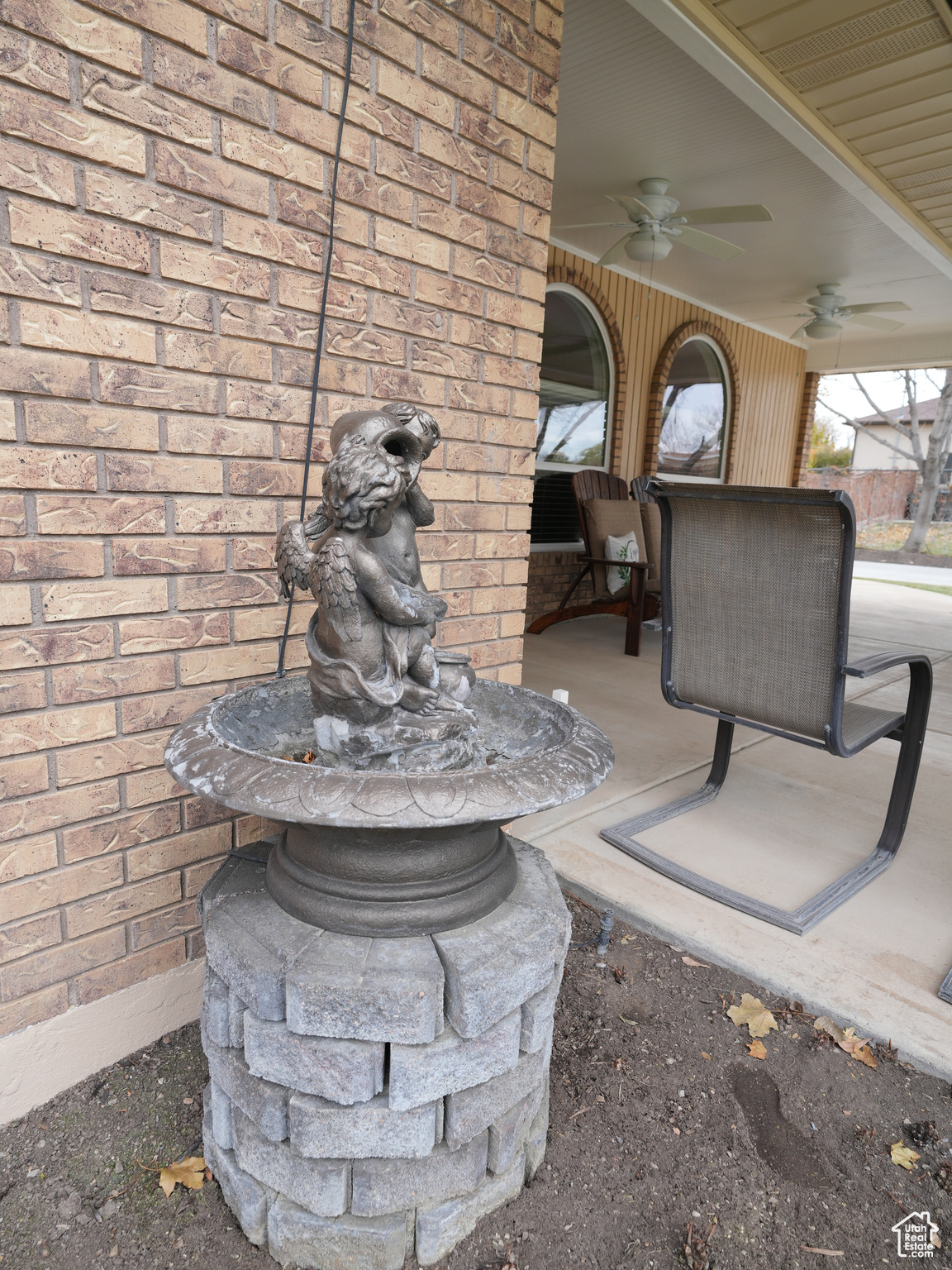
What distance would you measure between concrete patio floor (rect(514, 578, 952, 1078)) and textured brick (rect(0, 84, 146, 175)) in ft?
6.54

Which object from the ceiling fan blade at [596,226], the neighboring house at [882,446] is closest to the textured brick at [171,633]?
the ceiling fan blade at [596,226]

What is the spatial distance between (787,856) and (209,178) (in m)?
2.37

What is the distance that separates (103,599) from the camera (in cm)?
134

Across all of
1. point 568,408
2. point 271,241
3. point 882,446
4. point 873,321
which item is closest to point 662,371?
point 568,408

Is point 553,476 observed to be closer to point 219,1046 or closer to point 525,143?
point 525,143

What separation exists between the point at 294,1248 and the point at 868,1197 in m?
0.96

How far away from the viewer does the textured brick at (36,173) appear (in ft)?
3.73

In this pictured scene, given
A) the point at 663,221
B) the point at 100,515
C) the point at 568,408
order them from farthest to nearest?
1. the point at 568,408
2. the point at 663,221
3. the point at 100,515

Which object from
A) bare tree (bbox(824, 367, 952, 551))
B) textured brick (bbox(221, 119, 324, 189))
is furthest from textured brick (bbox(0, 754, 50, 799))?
bare tree (bbox(824, 367, 952, 551))

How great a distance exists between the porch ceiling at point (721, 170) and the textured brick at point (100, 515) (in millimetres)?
2414

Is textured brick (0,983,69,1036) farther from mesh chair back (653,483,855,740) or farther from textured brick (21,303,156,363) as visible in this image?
mesh chair back (653,483,855,740)

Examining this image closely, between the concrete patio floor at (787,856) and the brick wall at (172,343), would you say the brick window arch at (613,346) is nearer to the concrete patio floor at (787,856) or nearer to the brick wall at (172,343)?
the concrete patio floor at (787,856)

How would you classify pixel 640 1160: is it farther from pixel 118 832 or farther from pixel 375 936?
pixel 118 832

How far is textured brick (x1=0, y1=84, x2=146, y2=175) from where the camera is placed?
1.14m
